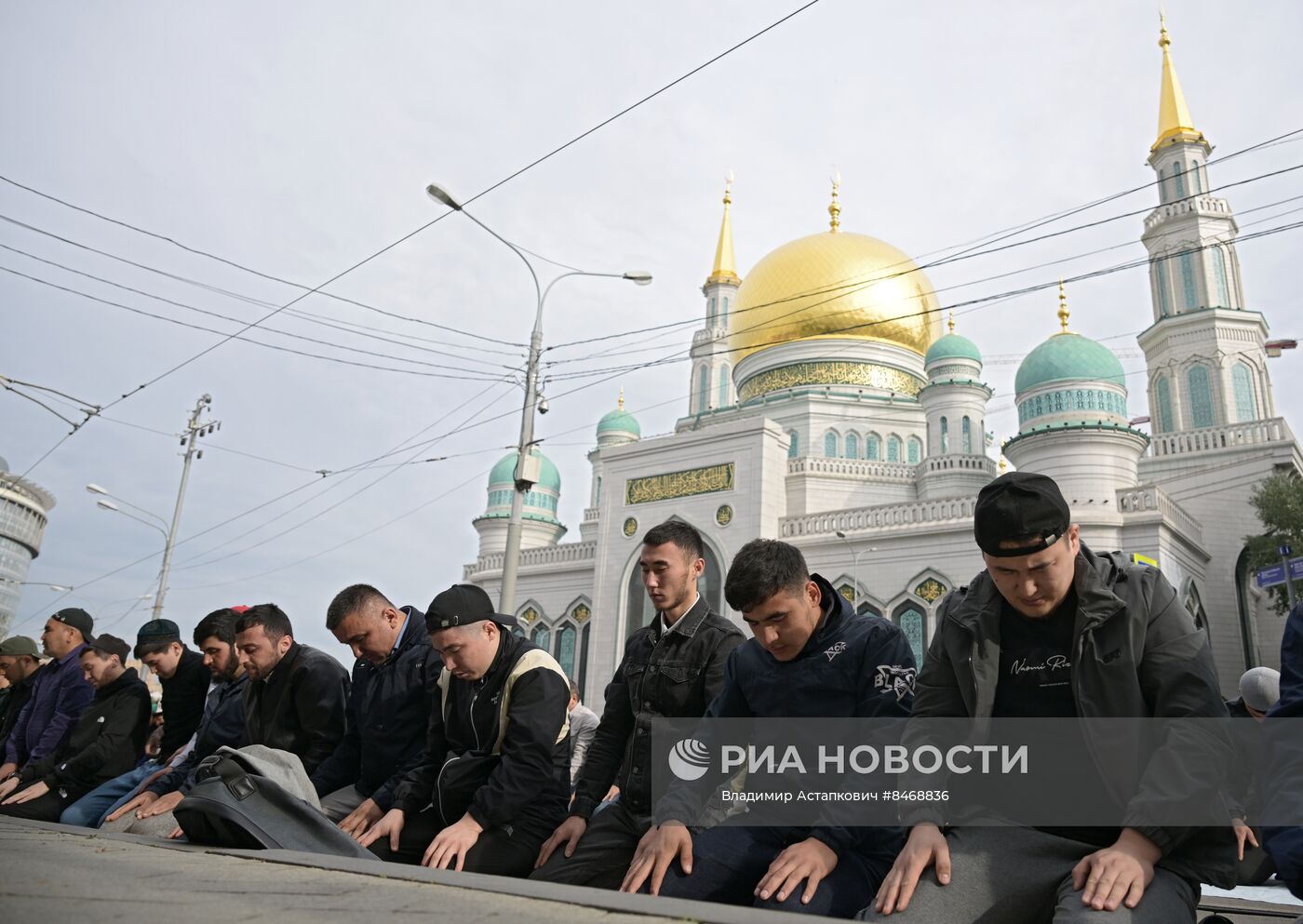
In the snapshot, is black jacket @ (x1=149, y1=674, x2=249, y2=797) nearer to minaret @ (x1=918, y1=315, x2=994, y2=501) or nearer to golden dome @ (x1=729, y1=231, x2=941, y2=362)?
minaret @ (x1=918, y1=315, x2=994, y2=501)

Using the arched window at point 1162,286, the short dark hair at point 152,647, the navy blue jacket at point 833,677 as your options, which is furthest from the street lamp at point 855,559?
the navy blue jacket at point 833,677

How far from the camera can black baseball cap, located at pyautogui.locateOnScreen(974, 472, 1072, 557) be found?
2.12 metres

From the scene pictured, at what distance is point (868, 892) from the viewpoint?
2.41 metres

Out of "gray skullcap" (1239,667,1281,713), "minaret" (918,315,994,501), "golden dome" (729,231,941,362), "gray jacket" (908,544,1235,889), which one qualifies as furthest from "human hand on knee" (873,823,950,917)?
"golden dome" (729,231,941,362)

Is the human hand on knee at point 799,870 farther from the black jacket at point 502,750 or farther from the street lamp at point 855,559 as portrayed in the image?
the street lamp at point 855,559

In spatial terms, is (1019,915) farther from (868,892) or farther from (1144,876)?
(868,892)

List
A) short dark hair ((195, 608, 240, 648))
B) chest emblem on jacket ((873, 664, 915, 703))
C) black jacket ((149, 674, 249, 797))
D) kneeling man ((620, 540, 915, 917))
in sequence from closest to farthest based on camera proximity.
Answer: kneeling man ((620, 540, 915, 917)) → chest emblem on jacket ((873, 664, 915, 703)) → black jacket ((149, 674, 249, 797)) → short dark hair ((195, 608, 240, 648))

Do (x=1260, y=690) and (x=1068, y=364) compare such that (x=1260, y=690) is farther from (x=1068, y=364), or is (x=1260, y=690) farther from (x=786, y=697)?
(x=1068, y=364)

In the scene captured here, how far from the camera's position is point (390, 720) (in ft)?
13.2

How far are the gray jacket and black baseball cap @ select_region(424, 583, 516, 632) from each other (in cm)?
168

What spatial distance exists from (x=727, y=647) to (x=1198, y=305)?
2063 cm

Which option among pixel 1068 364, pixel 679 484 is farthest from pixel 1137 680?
pixel 679 484

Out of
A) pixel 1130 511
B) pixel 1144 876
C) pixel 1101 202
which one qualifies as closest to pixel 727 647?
pixel 1144 876

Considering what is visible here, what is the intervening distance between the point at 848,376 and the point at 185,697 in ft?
67.8
